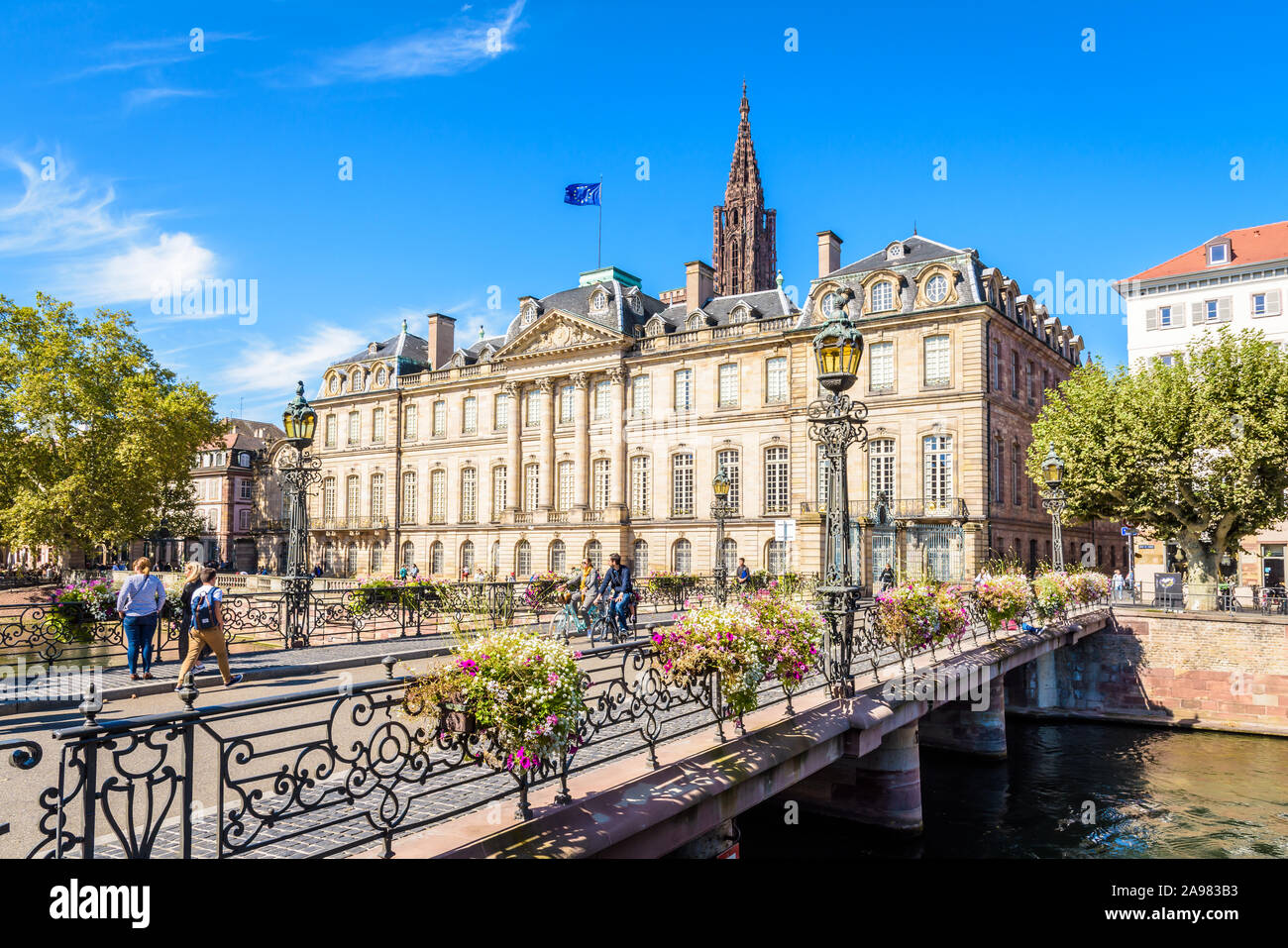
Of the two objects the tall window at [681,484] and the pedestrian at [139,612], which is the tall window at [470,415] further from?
the pedestrian at [139,612]

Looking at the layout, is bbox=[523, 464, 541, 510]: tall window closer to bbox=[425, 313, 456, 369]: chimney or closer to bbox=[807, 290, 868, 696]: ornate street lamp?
bbox=[425, 313, 456, 369]: chimney

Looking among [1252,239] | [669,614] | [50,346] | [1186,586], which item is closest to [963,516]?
[1186,586]

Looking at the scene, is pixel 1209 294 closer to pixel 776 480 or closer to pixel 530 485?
pixel 776 480

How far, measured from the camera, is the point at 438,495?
2158 inches

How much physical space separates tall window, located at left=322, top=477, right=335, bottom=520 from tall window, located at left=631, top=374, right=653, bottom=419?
25105mm

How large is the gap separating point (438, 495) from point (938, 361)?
3183 cm

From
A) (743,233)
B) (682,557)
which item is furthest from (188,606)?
(743,233)

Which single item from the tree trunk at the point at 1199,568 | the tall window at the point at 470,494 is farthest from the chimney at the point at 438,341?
the tree trunk at the point at 1199,568

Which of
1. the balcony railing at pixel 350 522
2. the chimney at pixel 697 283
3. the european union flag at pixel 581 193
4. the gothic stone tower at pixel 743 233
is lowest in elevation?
the balcony railing at pixel 350 522

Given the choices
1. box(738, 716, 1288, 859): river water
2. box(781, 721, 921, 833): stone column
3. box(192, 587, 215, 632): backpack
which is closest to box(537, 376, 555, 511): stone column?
box(738, 716, 1288, 859): river water

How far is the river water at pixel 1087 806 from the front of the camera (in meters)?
14.9

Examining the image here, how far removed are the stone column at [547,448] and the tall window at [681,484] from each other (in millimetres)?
7887

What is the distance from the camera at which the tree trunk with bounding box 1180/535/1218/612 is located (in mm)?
29672
